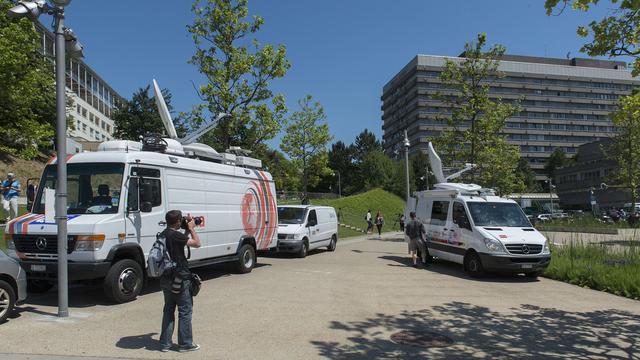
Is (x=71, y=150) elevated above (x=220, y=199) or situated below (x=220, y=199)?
above

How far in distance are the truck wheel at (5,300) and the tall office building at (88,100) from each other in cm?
6280

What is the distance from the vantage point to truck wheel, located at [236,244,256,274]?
12367 millimetres

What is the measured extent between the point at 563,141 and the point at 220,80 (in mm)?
137398

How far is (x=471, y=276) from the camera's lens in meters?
12.8

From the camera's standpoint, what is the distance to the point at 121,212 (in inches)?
337

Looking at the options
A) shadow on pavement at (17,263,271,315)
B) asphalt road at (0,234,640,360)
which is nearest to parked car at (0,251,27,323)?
asphalt road at (0,234,640,360)

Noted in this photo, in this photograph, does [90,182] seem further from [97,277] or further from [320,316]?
Result: [320,316]

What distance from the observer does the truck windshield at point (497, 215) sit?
43.7 feet

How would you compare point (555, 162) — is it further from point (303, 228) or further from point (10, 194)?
point (10, 194)

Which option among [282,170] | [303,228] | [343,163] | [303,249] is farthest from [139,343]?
[343,163]

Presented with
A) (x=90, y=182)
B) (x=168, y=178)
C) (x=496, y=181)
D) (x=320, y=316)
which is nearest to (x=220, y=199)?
(x=168, y=178)

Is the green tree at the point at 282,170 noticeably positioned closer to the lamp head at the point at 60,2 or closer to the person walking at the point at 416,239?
the person walking at the point at 416,239

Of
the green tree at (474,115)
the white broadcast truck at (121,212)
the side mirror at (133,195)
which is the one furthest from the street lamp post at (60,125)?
the green tree at (474,115)

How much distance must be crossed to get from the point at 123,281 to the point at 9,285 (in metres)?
1.86
